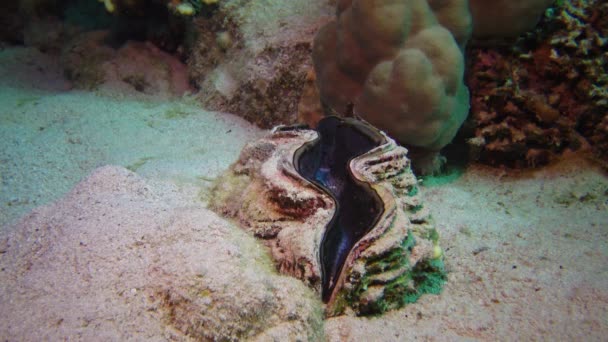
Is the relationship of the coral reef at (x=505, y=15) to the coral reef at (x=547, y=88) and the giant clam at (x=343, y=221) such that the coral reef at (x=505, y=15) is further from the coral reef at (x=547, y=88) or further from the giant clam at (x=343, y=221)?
the giant clam at (x=343, y=221)

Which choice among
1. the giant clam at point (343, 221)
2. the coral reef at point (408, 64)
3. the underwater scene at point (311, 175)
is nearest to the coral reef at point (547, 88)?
the underwater scene at point (311, 175)

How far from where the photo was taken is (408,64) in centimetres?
236

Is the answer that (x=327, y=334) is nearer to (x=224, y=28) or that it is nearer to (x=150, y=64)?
(x=224, y=28)

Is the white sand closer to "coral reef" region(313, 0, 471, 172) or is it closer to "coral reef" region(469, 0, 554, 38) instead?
"coral reef" region(313, 0, 471, 172)

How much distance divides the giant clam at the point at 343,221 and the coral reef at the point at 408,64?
45cm

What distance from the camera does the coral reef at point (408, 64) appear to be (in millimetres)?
2369

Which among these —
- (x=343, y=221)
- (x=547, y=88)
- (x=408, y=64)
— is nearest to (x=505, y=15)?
(x=547, y=88)

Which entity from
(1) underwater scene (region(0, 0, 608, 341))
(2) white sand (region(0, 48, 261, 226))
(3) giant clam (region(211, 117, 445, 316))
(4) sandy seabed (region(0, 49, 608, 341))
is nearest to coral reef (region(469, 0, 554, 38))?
(1) underwater scene (region(0, 0, 608, 341))

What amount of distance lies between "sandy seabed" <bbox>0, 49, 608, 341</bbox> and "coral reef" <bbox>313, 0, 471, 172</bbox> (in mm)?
648

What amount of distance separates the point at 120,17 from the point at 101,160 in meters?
2.45

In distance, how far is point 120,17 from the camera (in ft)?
14.3

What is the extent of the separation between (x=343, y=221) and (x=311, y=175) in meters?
0.43

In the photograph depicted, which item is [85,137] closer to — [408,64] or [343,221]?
[343,221]

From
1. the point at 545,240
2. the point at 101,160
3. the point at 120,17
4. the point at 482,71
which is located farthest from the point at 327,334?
the point at 120,17
